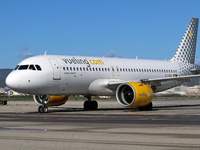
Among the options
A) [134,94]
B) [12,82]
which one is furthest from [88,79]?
[12,82]

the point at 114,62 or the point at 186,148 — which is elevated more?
the point at 114,62

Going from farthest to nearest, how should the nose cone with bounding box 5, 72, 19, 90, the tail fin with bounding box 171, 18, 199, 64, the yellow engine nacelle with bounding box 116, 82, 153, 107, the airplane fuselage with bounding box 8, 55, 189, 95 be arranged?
the tail fin with bounding box 171, 18, 199, 64
the yellow engine nacelle with bounding box 116, 82, 153, 107
the airplane fuselage with bounding box 8, 55, 189, 95
the nose cone with bounding box 5, 72, 19, 90

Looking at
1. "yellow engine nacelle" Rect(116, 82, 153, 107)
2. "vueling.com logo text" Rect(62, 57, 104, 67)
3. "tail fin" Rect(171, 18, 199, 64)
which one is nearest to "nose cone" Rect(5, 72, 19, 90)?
"vueling.com logo text" Rect(62, 57, 104, 67)

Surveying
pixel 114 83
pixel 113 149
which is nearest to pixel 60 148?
pixel 113 149

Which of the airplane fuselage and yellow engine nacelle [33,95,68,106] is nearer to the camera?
the airplane fuselage

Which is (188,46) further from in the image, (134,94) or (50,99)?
(50,99)

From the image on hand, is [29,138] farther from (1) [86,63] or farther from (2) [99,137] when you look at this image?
(1) [86,63]

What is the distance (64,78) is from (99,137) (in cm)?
1739

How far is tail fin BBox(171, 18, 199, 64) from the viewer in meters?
42.7

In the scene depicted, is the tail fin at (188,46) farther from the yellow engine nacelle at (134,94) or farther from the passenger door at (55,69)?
the passenger door at (55,69)

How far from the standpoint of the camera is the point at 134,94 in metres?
29.9

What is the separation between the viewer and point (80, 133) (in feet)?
47.0

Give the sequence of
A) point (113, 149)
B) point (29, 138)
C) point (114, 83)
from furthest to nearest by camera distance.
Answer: point (114, 83) → point (29, 138) → point (113, 149)

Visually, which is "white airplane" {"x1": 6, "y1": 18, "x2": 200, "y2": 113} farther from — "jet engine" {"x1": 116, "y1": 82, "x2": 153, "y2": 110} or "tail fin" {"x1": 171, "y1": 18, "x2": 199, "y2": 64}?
"tail fin" {"x1": 171, "y1": 18, "x2": 199, "y2": 64}
